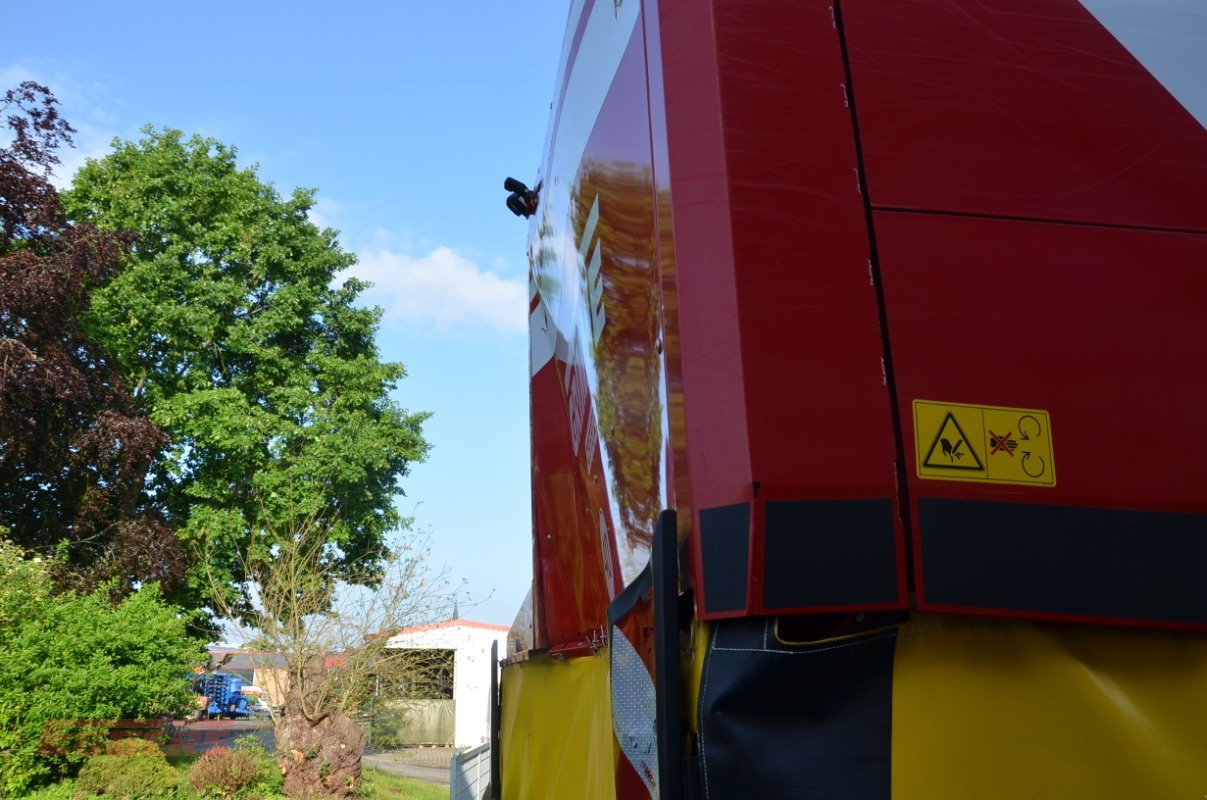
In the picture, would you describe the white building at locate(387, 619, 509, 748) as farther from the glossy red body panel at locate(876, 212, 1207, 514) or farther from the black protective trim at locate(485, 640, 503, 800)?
the glossy red body panel at locate(876, 212, 1207, 514)

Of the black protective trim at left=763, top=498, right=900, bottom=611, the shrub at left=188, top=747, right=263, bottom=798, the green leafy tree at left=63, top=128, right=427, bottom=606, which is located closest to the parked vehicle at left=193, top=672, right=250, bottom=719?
the green leafy tree at left=63, top=128, right=427, bottom=606

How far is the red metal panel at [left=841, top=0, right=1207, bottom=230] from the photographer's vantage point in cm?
147

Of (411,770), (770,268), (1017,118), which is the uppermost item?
(1017,118)

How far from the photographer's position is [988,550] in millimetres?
1268

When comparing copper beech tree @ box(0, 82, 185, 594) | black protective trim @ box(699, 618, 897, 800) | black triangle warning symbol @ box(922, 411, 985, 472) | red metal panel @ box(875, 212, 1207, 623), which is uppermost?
copper beech tree @ box(0, 82, 185, 594)

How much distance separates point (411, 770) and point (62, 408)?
47.8 feet

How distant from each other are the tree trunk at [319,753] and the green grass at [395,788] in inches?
34.7

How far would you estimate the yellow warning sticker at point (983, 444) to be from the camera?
1306mm

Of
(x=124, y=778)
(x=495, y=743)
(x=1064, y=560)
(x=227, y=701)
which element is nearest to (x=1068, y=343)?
(x=1064, y=560)

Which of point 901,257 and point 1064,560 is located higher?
point 901,257

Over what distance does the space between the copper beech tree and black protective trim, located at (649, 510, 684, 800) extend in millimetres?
17516

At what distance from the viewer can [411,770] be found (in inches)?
1075

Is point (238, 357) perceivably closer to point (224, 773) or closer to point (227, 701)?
point (224, 773)

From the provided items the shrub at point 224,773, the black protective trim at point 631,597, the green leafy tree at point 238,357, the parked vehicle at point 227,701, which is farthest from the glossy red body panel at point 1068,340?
the parked vehicle at point 227,701
